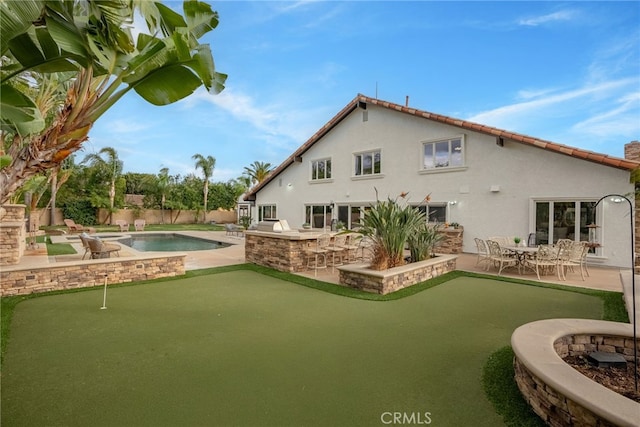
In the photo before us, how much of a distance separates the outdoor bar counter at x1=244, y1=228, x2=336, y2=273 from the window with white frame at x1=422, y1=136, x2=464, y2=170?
877 cm

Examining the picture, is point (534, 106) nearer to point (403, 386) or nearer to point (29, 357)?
point (403, 386)

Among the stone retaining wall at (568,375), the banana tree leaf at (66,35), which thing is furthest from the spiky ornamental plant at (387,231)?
the banana tree leaf at (66,35)

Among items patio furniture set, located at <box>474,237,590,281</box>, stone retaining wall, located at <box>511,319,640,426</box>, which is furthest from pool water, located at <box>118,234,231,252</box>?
stone retaining wall, located at <box>511,319,640,426</box>

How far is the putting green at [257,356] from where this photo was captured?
312 cm

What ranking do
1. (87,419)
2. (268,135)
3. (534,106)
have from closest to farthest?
(87,419), (534,106), (268,135)

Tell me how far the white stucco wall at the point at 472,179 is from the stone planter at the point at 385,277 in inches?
264

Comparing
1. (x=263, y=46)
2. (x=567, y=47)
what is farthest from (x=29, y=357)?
(x=567, y=47)

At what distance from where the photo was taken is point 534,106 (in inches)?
650

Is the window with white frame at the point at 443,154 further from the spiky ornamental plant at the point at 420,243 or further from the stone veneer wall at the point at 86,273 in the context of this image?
the stone veneer wall at the point at 86,273

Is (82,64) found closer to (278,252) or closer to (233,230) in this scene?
(278,252)

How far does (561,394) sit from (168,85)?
4785 mm

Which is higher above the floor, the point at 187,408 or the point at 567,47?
the point at 567,47

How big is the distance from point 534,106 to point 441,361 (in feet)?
57.2

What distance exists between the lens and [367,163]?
18953mm
